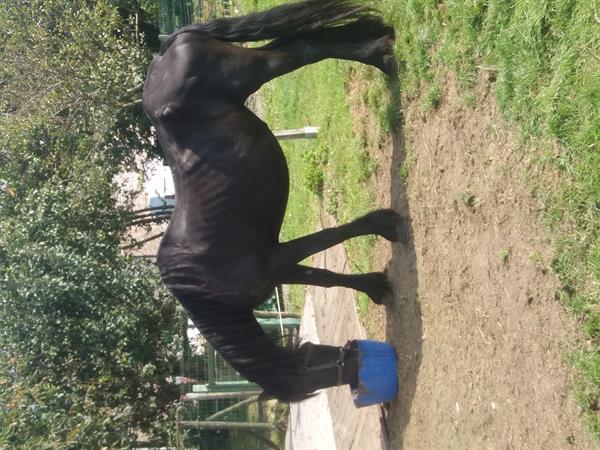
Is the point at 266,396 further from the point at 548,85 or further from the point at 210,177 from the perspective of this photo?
the point at 548,85

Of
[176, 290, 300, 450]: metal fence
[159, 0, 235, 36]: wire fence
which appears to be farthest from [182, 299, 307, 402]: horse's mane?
[159, 0, 235, 36]: wire fence

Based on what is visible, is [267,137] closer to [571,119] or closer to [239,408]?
[571,119]

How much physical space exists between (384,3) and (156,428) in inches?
344

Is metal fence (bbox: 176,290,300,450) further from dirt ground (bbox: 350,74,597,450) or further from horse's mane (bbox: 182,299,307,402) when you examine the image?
horse's mane (bbox: 182,299,307,402)

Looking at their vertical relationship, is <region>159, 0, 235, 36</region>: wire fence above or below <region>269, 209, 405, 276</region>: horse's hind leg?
above

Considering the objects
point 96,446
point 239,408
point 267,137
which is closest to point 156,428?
point 239,408

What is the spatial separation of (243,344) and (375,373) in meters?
1.05

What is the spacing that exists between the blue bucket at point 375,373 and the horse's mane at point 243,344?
65 cm

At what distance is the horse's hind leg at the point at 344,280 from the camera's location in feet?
15.6

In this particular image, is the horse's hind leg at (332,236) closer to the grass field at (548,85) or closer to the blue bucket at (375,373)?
the blue bucket at (375,373)

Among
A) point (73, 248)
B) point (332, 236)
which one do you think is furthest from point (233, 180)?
point (73, 248)

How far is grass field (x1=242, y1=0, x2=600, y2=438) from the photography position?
2582 millimetres

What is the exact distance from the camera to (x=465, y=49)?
366 centimetres

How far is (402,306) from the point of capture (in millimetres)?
4828
